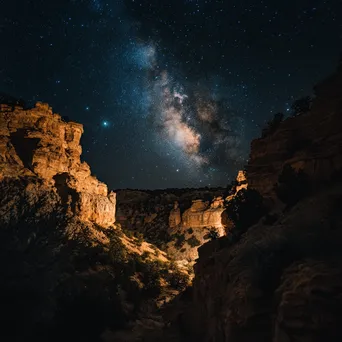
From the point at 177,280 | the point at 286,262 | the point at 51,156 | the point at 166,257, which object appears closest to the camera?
the point at 286,262

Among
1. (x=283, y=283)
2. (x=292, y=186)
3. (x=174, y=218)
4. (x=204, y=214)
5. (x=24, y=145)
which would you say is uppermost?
(x=24, y=145)

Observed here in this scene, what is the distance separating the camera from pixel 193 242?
78.4m

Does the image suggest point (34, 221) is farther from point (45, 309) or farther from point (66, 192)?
point (45, 309)

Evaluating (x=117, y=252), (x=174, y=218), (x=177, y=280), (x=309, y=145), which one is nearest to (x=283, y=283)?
(x=309, y=145)

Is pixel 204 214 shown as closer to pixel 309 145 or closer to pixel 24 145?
pixel 24 145

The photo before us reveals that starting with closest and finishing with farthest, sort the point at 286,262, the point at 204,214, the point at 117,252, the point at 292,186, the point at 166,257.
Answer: the point at 286,262 < the point at 292,186 < the point at 117,252 < the point at 166,257 < the point at 204,214

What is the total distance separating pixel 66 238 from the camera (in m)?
41.7

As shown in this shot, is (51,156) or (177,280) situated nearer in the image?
(51,156)

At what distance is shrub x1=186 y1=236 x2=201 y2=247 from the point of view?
77838 millimetres

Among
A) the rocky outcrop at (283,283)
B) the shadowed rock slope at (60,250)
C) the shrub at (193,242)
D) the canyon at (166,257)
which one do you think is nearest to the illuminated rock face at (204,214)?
the shrub at (193,242)

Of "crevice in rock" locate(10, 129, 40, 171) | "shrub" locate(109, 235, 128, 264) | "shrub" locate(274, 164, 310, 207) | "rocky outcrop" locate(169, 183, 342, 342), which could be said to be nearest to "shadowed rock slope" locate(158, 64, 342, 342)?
"rocky outcrop" locate(169, 183, 342, 342)

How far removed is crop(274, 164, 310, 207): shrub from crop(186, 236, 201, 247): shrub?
57.5 m

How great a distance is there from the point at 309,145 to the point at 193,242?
59.2 m

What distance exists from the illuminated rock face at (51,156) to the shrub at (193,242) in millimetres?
27948
